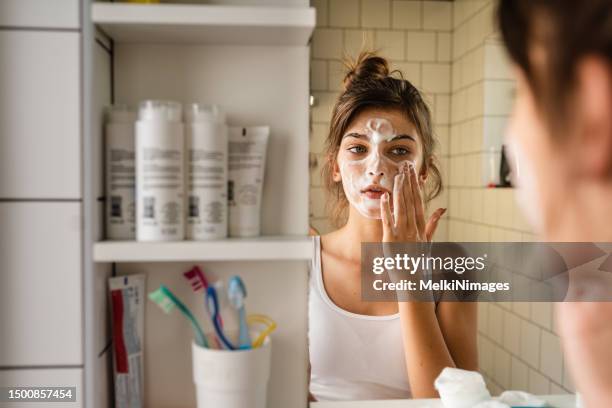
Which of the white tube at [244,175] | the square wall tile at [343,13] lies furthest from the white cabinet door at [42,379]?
the square wall tile at [343,13]

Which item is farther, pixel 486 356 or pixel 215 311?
pixel 486 356

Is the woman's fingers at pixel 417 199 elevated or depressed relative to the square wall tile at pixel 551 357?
elevated

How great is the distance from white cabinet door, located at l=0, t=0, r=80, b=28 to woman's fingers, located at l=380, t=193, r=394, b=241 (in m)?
0.49

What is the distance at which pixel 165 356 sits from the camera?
0.75 m

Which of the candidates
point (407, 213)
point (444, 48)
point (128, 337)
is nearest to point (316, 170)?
point (407, 213)

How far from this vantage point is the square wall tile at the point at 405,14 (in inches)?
28.8

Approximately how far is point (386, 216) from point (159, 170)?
13.2 inches

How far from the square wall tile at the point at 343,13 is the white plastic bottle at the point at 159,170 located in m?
0.25

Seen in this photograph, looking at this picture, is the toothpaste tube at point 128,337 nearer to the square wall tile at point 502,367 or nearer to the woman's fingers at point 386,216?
the woman's fingers at point 386,216

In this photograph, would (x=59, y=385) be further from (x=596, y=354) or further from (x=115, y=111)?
(x=596, y=354)

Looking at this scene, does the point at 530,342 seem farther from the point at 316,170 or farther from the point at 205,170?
the point at 205,170

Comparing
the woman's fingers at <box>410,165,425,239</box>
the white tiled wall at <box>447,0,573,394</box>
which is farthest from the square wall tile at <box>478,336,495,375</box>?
the woman's fingers at <box>410,165,425,239</box>

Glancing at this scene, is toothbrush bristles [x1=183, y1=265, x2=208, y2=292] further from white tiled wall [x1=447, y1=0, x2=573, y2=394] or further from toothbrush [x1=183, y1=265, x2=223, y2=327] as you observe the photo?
white tiled wall [x1=447, y1=0, x2=573, y2=394]

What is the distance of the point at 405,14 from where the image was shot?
74 centimetres
